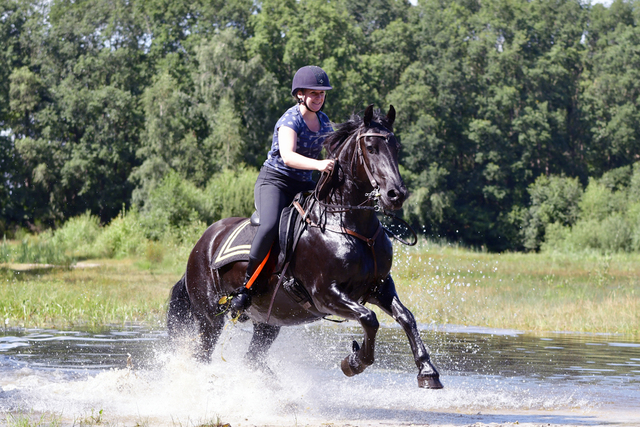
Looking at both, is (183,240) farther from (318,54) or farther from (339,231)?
(339,231)

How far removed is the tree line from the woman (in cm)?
4749

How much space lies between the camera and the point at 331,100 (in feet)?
218

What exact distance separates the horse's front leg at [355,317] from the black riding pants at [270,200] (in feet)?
3.07

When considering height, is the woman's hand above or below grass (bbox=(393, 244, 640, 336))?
above

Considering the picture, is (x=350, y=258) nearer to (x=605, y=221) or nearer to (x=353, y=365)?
(x=353, y=365)

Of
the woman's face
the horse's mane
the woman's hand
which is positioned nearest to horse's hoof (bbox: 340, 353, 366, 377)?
the woman's hand

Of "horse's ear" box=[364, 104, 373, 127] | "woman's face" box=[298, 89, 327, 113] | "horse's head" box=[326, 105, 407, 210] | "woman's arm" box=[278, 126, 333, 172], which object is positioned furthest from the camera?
"woman's face" box=[298, 89, 327, 113]

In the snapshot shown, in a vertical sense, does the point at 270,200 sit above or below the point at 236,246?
above

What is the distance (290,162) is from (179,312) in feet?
10.7

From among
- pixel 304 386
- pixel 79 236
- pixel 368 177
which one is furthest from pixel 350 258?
pixel 79 236

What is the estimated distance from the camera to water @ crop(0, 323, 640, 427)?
8.44 metres

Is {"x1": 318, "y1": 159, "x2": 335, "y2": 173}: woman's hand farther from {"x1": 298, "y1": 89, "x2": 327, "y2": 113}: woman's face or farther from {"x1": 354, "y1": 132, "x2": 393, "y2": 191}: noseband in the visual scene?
{"x1": 298, "y1": 89, "x2": 327, "y2": 113}: woman's face

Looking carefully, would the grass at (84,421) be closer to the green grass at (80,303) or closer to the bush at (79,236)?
the green grass at (80,303)

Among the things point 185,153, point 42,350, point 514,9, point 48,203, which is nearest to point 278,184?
point 42,350
